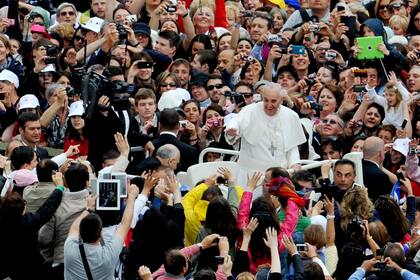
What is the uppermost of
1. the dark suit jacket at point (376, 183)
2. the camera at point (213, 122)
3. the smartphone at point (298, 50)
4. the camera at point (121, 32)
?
the camera at point (121, 32)

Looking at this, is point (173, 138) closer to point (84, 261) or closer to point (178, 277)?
point (84, 261)

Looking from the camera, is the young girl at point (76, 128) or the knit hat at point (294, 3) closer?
the young girl at point (76, 128)

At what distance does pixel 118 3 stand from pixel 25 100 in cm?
374

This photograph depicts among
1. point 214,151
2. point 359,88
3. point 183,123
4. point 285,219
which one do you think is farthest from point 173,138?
point 285,219

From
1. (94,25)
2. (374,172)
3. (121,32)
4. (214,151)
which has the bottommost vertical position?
(374,172)

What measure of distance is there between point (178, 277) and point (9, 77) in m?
7.56

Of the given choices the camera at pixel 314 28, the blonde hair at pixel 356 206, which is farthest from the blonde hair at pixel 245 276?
the camera at pixel 314 28

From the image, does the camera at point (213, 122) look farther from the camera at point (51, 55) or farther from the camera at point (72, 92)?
the camera at point (51, 55)

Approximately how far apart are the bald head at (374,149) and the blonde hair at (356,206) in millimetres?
1781

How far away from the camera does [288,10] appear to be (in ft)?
98.9

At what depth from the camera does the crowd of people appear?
19953mm

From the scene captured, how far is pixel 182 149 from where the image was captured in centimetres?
2384

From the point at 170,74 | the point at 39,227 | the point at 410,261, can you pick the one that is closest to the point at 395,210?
the point at 410,261

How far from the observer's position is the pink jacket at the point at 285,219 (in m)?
20.0
